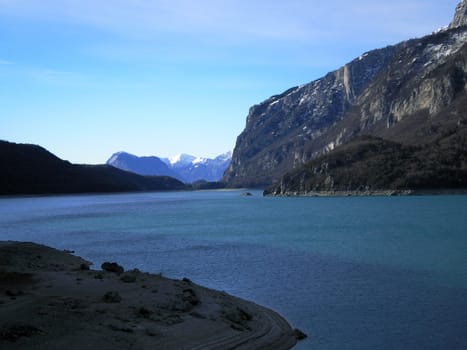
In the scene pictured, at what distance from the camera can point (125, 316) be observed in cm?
2588

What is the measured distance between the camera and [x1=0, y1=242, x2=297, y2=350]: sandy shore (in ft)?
73.5

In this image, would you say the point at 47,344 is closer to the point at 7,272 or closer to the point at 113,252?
the point at 7,272

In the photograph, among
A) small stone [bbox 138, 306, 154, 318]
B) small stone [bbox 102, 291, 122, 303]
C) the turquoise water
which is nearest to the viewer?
small stone [bbox 138, 306, 154, 318]

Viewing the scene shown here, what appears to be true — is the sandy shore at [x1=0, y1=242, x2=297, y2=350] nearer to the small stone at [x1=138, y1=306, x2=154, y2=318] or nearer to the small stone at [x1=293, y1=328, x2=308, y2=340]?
the small stone at [x1=138, y1=306, x2=154, y2=318]

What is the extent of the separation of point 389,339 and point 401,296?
9.58 meters

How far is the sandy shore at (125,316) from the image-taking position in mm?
22406

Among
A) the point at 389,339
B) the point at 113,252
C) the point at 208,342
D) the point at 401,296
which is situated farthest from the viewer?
the point at 113,252

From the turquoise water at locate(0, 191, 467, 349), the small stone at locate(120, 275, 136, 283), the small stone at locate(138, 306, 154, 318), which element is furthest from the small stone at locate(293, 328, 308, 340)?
the small stone at locate(120, 275, 136, 283)

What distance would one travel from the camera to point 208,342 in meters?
24.2

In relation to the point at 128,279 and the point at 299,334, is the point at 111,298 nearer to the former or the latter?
the point at 128,279

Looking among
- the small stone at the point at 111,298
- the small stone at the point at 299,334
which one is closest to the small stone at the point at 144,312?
the small stone at the point at 111,298

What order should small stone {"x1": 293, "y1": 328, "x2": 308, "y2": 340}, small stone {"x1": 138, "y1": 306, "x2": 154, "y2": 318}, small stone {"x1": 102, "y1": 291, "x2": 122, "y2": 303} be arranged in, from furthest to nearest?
small stone {"x1": 102, "y1": 291, "x2": 122, "y2": 303}, small stone {"x1": 293, "y1": 328, "x2": 308, "y2": 340}, small stone {"x1": 138, "y1": 306, "x2": 154, "y2": 318}

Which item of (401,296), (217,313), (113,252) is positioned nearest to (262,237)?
(113,252)

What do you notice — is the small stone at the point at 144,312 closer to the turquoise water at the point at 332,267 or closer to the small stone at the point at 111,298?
the small stone at the point at 111,298
